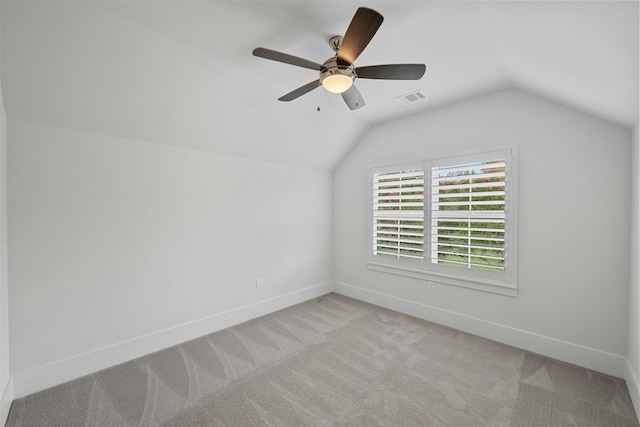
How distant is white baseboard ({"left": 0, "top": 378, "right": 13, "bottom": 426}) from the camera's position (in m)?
1.77

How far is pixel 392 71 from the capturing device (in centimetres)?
185

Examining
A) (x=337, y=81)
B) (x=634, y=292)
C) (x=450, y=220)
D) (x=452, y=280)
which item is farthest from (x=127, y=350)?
(x=634, y=292)

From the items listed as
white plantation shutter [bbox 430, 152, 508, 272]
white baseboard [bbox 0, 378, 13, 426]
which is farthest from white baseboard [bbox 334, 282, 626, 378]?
white baseboard [bbox 0, 378, 13, 426]

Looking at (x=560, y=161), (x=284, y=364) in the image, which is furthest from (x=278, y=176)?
(x=560, y=161)

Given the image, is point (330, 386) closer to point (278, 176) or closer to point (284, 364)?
point (284, 364)

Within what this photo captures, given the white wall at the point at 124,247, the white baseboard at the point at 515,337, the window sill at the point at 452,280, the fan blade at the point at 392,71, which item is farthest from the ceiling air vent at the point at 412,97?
the white baseboard at the point at 515,337

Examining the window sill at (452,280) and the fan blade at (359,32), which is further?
the window sill at (452,280)

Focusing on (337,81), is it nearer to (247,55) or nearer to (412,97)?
(247,55)

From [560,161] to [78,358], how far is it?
4811 millimetres

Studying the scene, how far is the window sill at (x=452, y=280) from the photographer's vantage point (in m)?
2.91

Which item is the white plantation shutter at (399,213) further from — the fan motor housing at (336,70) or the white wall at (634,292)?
the fan motor housing at (336,70)

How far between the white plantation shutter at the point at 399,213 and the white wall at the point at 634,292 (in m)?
1.82

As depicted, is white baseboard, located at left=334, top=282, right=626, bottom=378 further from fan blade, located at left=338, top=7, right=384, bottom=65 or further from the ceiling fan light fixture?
fan blade, located at left=338, top=7, right=384, bottom=65

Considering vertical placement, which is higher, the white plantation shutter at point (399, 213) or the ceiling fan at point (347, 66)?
the ceiling fan at point (347, 66)
